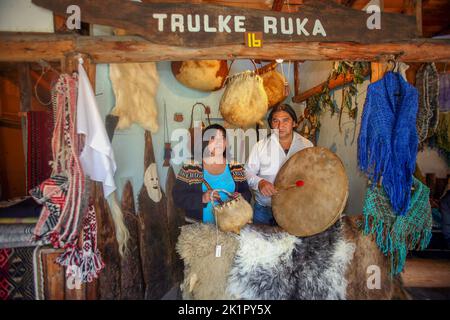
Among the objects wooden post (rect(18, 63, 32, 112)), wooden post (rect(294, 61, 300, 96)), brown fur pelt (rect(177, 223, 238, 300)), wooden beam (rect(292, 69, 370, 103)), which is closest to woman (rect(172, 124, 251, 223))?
brown fur pelt (rect(177, 223, 238, 300))

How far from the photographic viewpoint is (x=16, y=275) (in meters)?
2.09

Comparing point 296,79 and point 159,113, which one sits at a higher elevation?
point 296,79

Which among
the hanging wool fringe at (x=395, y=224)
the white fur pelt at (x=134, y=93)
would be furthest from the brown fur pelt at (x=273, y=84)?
the hanging wool fringe at (x=395, y=224)

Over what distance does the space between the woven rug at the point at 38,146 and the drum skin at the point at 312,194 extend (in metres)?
2.02

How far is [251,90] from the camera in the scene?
9.66ft

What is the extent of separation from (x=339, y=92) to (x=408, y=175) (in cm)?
203

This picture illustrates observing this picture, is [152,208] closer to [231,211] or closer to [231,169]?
[231,169]

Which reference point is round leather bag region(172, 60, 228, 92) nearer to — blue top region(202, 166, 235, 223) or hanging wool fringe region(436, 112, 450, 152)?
blue top region(202, 166, 235, 223)

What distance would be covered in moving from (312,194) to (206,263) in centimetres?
97

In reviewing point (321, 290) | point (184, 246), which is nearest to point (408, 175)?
point (321, 290)

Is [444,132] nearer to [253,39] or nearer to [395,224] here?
[395,224]

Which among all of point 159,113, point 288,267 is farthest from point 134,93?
point 288,267

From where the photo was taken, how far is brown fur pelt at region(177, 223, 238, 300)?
7.02 feet

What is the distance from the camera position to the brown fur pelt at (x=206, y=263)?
2139 mm
